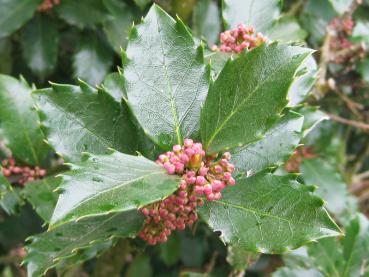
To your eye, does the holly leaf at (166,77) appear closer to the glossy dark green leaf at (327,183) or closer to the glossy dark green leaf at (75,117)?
the glossy dark green leaf at (75,117)

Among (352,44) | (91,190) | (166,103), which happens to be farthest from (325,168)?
(91,190)

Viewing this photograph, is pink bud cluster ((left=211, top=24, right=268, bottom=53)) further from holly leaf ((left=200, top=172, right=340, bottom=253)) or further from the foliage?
holly leaf ((left=200, top=172, right=340, bottom=253))

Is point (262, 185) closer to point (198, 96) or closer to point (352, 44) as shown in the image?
point (198, 96)

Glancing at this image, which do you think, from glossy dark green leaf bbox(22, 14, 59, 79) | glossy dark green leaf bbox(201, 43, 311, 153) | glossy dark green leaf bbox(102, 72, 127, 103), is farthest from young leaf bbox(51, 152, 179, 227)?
glossy dark green leaf bbox(22, 14, 59, 79)

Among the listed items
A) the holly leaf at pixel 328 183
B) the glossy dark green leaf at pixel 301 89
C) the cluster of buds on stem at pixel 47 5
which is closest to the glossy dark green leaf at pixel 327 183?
the holly leaf at pixel 328 183

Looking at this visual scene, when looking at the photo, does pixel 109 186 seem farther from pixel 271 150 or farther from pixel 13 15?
pixel 13 15
